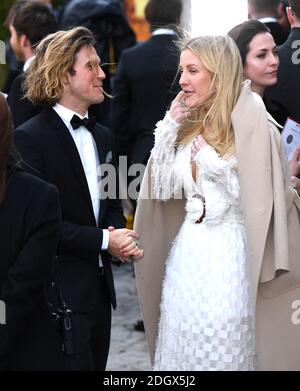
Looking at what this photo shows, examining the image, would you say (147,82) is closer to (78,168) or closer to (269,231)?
(78,168)

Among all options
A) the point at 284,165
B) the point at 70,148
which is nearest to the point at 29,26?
the point at 70,148

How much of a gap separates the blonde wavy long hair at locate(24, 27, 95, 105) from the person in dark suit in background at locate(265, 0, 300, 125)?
117 centimetres

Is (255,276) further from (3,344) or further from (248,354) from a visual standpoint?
(3,344)

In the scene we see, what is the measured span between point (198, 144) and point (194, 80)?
289mm

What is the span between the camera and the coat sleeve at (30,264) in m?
3.43

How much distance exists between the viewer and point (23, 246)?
3.45m

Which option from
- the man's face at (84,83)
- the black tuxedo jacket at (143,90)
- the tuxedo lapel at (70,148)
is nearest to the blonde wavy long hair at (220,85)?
the man's face at (84,83)

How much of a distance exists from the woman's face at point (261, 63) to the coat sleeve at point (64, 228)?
1214mm

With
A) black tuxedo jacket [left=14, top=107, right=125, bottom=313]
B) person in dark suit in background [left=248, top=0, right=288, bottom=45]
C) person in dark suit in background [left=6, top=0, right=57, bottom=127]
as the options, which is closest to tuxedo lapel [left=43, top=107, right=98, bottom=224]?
black tuxedo jacket [left=14, top=107, right=125, bottom=313]

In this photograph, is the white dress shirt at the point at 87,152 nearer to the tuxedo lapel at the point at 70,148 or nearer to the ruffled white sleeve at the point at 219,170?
the tuxedo lapel at the point at 70,148

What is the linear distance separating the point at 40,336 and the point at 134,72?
3.59m

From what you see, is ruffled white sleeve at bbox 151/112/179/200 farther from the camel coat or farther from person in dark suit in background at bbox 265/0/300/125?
person in dark suit in background at bbox 265/0/300/125

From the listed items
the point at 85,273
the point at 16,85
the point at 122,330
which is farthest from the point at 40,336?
the point at 122,330

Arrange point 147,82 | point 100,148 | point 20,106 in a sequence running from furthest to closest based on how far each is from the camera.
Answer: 1. point 147,82
2. point 20,106
3. point 100,148
